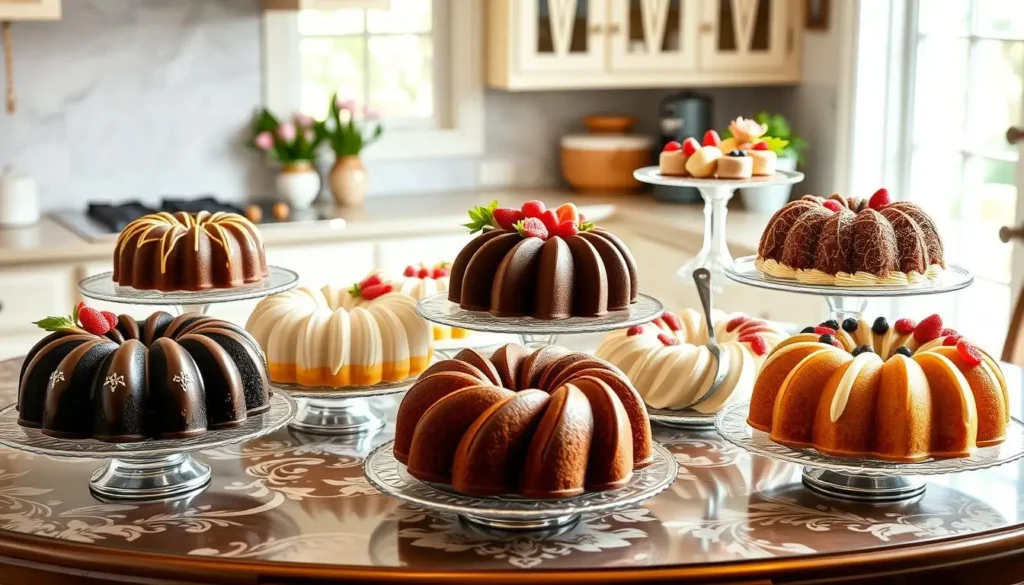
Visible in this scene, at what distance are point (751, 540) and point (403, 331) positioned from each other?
67 centimetres

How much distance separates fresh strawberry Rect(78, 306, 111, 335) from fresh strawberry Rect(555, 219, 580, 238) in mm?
633

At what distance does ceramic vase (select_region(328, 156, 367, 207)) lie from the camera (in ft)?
13.8

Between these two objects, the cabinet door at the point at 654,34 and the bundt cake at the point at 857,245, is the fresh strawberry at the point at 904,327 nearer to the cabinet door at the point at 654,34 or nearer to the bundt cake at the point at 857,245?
the bundt cake at the point at 857,245

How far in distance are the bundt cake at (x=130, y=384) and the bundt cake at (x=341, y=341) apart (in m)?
0.27

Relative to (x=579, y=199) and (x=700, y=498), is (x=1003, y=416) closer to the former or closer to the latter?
(x=700, y=498)

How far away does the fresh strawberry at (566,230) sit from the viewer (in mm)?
1904

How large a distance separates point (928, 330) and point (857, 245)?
12.6 inches

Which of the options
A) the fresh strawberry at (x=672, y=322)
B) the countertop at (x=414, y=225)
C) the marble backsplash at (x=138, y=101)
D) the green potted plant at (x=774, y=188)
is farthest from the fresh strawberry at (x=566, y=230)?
the marble backsplash at (x=138, y=101)

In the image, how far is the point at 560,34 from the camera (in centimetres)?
425

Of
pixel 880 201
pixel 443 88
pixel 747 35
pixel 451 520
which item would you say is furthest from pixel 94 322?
pixel 747 35

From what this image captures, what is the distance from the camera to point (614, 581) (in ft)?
4.44

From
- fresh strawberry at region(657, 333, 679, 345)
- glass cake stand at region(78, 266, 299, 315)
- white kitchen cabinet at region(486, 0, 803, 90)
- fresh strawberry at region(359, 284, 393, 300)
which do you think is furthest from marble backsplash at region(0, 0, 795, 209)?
fresh strawberry at region(657, 333, 679, 345)

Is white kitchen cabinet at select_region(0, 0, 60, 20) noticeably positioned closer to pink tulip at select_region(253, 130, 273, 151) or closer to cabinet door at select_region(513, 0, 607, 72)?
pink tulip at select_region(253, 130, 273, 151)

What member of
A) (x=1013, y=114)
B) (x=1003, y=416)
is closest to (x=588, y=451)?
(x=1003, y=416)
